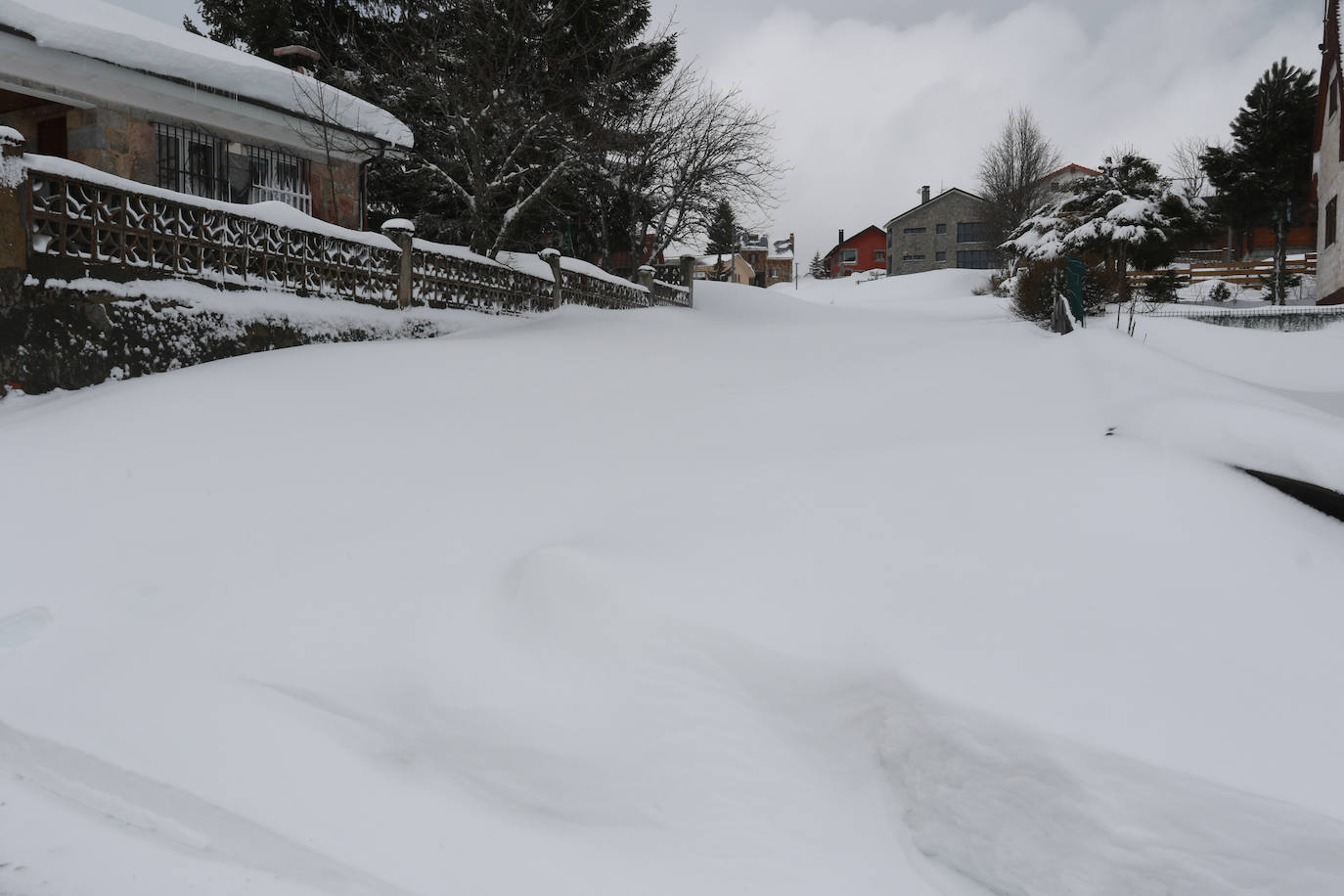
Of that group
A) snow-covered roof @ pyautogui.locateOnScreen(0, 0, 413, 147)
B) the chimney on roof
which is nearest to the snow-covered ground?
snow-covered roof @ pyautogui.locateOnScreen(0, 0, 413, 147)

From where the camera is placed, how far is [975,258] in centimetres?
5734

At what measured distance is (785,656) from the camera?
3.62m

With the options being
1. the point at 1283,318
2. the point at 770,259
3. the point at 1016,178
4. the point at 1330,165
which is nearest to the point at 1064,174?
the point at 1016,178

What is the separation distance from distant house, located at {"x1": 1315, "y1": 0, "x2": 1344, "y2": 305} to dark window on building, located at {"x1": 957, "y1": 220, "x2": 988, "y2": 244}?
31818mm

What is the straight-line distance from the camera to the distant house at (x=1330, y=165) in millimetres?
20688

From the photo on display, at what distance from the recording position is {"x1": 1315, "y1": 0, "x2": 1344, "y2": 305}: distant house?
2069 centimetres

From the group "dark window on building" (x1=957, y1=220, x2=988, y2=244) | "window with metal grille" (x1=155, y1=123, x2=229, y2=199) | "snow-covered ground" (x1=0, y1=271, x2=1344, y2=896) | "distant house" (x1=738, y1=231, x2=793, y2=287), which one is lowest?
"snow-covered ground" (x1=0, y1=271, x2=1344, y2=896)

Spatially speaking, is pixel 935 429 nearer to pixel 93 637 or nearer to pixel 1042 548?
pixel 1042 548

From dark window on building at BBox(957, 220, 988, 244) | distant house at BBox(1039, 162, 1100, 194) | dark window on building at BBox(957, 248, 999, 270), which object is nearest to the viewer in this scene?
distant house at BBox(1039, 162, 1100, 194)

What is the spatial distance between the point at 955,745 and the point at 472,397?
6045 millimetres

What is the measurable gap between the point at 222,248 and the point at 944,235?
57229 millimetres

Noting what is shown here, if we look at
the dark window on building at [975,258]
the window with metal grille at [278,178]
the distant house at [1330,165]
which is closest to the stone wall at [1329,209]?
the distant house at [1330,165]

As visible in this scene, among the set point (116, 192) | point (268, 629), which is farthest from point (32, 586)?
point (116, 192)

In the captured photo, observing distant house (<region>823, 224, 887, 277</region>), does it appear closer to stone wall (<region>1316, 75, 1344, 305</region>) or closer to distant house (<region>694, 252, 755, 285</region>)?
distant house (<region>694, 252, 755, 285</region>)
